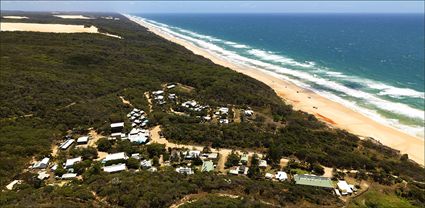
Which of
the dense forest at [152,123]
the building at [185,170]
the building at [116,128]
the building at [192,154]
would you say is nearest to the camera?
the dense forest at [152,123]

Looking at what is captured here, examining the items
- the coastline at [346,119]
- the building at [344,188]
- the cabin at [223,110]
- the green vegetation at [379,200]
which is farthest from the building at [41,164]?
the coastline at [346,119]

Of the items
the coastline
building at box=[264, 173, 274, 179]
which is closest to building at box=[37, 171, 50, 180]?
building at box=[264, 173, 274, 179]

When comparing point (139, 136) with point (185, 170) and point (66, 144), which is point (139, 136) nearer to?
point (66, 144)

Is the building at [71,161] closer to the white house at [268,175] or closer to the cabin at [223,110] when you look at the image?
the white house at [268,175]

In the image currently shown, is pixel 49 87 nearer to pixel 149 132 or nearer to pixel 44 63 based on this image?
pixel 44 63

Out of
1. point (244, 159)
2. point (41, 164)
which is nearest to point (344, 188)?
point (244, 159)

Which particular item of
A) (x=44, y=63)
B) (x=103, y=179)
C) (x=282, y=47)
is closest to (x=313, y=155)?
(x=103, y=179)

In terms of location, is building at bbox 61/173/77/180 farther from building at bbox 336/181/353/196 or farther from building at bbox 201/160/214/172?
building at bbox 336/181/353/196
